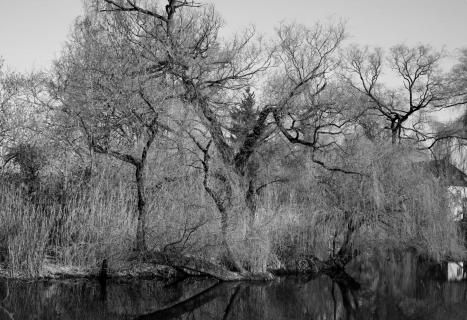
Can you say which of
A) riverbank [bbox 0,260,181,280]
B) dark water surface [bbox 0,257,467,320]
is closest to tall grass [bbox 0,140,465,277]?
riverbank [bbox 0,260,181,280]

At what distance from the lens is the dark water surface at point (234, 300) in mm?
7617

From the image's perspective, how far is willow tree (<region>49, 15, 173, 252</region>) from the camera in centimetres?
1106

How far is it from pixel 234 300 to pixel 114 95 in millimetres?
5036

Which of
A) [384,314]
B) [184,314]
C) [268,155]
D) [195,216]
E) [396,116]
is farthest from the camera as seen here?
[396,116]

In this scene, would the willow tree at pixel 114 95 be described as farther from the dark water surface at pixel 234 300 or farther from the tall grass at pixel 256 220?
the dark water surface at pixel 234 300

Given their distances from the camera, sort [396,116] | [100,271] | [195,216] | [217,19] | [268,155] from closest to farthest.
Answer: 1. [100,271]
2. [195,216]
3. [217,19]
4. [268,155]
5. [396,116]

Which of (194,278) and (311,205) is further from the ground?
(311,205)

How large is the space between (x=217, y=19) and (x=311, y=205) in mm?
5177

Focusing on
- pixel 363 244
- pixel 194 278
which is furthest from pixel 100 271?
pixel 363 244

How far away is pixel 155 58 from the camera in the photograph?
40.8 feet

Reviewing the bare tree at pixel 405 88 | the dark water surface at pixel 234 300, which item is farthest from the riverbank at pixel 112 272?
the bare tree at pixel 405 88

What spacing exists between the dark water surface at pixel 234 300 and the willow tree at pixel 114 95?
1.87 m

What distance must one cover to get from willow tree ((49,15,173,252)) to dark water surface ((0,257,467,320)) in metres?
1.87

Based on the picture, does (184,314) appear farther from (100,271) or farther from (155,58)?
(155,58)
